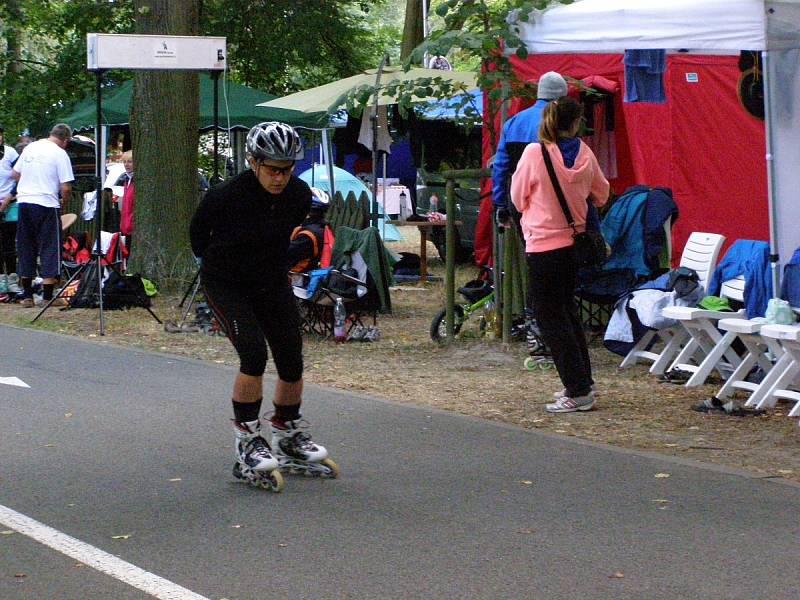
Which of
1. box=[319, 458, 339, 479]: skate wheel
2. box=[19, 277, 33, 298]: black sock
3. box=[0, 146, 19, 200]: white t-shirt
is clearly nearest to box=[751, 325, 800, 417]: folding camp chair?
box=[319, 458, 339, 479]: skate wheel

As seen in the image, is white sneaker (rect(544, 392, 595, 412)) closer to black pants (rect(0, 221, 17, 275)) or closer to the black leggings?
the black leggings

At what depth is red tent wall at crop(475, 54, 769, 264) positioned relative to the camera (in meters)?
13.3

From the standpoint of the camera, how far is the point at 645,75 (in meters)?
11.4

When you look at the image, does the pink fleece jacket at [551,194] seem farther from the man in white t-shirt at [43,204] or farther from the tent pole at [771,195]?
the man in white t-shirt at [43,204]

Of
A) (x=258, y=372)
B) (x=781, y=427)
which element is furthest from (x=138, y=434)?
(x=781, y=427)

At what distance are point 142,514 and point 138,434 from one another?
1972mm

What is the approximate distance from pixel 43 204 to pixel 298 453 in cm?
907

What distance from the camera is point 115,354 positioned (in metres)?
11.7

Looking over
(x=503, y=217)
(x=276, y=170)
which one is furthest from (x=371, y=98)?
(x=276, y=170)

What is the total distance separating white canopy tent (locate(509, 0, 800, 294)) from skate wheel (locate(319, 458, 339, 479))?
338 cm

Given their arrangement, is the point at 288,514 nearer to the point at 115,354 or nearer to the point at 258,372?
the point at 258,372

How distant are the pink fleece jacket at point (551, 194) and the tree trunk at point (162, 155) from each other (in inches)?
301

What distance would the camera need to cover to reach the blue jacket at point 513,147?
991 centimetres

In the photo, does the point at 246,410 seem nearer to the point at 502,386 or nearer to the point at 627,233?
the point at 502,386
